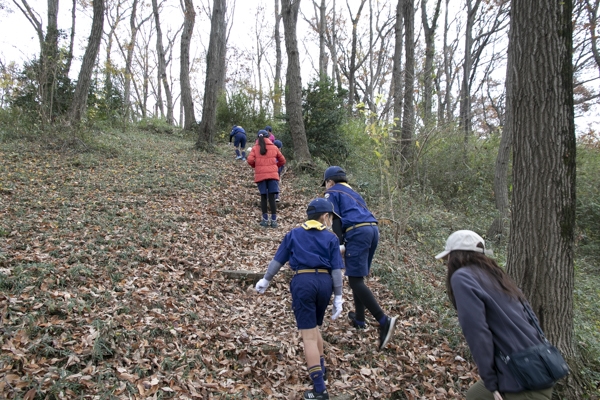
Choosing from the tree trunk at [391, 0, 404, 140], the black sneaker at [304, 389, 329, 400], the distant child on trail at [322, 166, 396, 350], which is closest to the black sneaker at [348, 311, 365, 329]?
the distant child on trail at [322, 166, 396, 350]

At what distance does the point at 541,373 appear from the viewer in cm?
220

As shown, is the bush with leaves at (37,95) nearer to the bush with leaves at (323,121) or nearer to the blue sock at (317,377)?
the bush with leaves at (323,121)

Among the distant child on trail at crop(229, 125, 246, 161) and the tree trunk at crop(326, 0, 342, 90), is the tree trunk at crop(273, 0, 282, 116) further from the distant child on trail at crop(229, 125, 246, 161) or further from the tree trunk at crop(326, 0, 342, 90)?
the distant child on trail at crop(229, 125, 246, 161)

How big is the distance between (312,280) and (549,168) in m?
2.59

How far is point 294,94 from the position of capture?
38.8 ft

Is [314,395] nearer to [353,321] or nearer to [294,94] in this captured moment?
[353,321]

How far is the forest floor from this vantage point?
3.52 meters

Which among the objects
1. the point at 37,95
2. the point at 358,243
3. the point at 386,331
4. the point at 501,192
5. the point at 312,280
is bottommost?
the point at 386,331

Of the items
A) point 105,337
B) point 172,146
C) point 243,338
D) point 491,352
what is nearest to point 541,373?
point 491,352

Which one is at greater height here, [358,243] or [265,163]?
[265,163]

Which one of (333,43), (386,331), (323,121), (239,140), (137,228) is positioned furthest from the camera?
(333,43)

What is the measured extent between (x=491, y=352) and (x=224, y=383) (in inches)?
102

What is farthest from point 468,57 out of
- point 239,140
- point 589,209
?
point 239,140

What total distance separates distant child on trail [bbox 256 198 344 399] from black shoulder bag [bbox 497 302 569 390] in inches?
65.5
